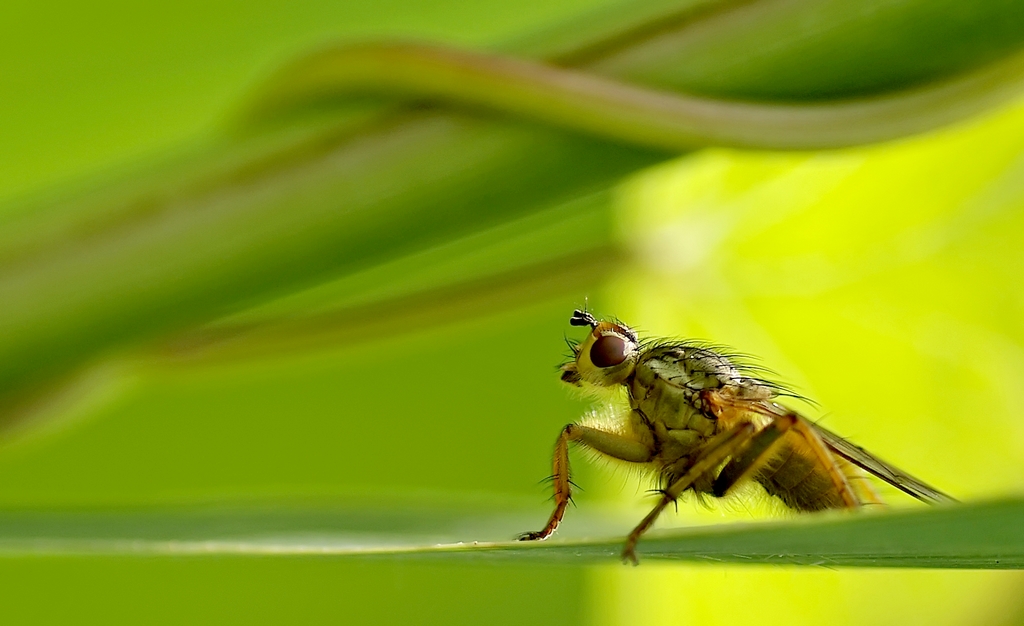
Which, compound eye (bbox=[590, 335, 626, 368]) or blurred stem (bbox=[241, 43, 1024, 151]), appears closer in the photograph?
blurred stem (bbox=[241, 43, 1024, 151])

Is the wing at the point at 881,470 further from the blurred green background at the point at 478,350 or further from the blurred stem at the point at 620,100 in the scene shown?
the blurred stem at the point at 620,100

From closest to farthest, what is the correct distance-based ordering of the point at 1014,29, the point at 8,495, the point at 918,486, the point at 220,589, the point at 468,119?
the point at 1014,29
the point at 468,119
the point at 918,486
the point at 8,495
the point at 220,589

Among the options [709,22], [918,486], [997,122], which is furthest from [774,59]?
[997,122]

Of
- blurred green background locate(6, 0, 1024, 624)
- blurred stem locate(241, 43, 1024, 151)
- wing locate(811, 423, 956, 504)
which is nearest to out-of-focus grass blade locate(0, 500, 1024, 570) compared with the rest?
blurred green background locate(6, 0, 1024, 624)

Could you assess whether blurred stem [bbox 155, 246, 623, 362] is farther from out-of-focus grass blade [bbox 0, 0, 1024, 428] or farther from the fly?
out-of-focus grass blade [bbox 0, 0, 1024, 428]

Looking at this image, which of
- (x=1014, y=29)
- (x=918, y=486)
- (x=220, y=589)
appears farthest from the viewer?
(x=220, y=589)

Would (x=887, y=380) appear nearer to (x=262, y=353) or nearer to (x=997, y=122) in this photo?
(x=997, y=122)
